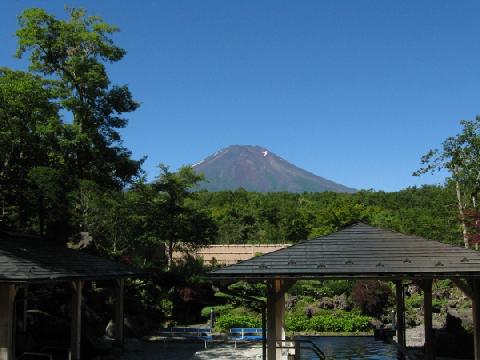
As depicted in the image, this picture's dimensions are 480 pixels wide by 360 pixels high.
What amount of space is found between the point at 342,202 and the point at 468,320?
30.8 m

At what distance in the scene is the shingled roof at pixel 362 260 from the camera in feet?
37.5

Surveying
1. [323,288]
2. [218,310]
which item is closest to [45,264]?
[218,310]

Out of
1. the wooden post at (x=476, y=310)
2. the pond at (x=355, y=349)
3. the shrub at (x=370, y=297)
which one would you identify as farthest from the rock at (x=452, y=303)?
the wooden post at (x=476, y=310)

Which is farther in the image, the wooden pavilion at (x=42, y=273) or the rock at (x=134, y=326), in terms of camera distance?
the rock at (x=134, y=326)

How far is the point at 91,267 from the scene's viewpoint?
16.1 m

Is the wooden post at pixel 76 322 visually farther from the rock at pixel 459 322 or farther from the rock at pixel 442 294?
the rock at pixel 442 294

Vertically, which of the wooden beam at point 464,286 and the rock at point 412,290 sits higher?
the wooden beam at point 464,286

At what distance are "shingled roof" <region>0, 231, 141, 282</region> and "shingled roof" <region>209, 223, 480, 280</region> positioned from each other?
4.10 meters

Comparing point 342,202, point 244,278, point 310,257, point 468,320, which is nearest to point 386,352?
point 468,320

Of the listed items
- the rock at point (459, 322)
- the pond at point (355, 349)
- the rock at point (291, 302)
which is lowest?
the pond at point (355, 349)

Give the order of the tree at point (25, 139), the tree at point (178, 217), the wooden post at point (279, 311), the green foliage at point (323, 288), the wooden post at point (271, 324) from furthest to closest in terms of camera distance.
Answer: the tree at point (178, 217)
the green foliage at point (323, 288)
the tree at point (25, 139)
the wooden post at point (279, 311)
the wooden post at point (271, 324)

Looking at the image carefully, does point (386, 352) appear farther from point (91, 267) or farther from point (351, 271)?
point (91, 267)

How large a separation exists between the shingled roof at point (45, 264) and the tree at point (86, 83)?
6322mm

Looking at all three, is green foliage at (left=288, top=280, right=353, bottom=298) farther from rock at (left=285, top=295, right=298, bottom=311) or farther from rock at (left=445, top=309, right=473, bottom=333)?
rock at (left=445, top=309, right=473, bottom=333)
